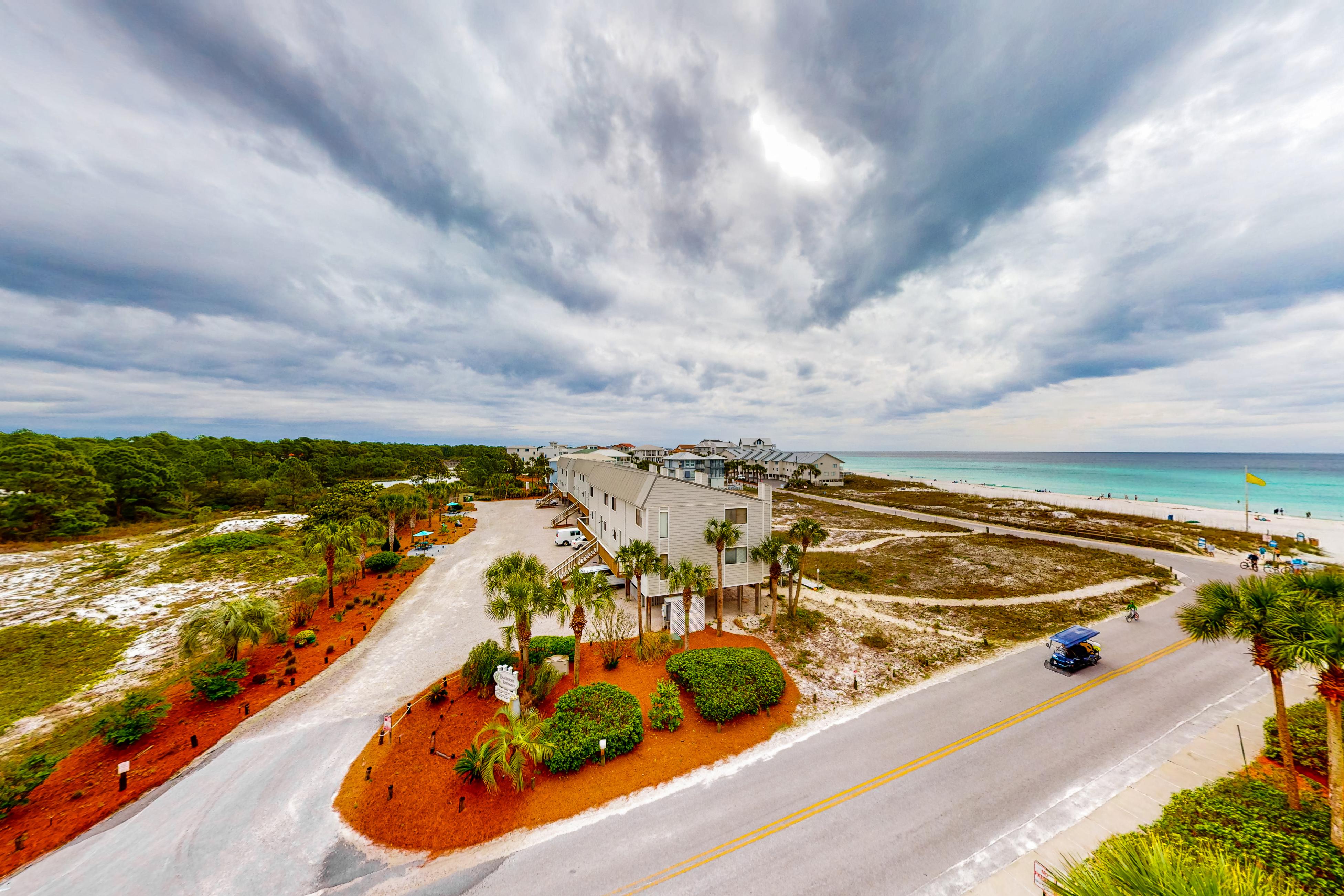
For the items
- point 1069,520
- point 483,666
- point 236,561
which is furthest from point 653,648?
point 1069,520

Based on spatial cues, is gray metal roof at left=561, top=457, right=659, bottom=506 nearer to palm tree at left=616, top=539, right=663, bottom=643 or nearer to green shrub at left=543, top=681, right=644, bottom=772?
palm tree at left=616, top=539, right=663, bottom=643

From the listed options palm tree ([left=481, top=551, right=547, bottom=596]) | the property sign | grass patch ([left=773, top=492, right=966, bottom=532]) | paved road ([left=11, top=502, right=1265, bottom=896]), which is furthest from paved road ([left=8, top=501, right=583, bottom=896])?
grass patch ([left=773, top=492, right=966, bottom=532])

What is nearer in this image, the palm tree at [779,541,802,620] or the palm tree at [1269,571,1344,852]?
the palm tree at [1269,571,1344,852]

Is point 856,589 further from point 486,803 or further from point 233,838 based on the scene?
point 233,838

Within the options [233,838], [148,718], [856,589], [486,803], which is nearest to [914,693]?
[856,589]

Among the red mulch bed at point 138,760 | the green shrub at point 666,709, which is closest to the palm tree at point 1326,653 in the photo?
the green shrub at point 666,709

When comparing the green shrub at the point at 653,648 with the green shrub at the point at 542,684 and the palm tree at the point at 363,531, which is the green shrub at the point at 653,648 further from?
the palm tree at the point at 363,531
